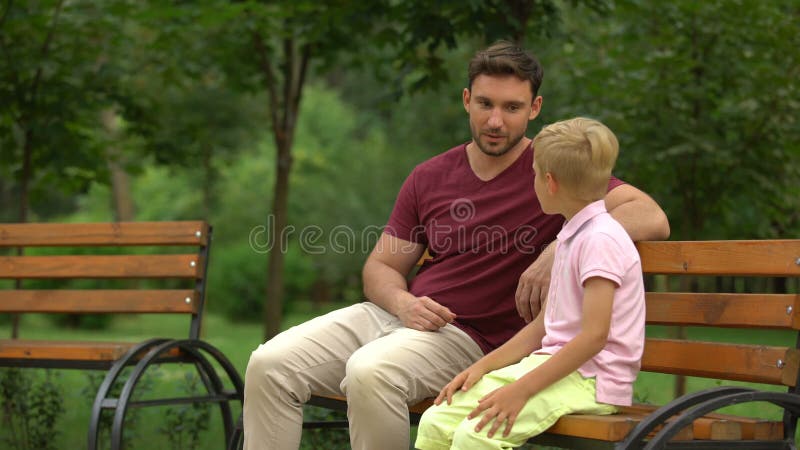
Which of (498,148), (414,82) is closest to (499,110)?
(498,148)

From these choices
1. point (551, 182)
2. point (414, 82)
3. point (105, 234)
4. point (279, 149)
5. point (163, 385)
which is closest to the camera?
point (551, 182)

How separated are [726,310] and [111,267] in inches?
116

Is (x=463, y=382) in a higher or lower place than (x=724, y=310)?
lower

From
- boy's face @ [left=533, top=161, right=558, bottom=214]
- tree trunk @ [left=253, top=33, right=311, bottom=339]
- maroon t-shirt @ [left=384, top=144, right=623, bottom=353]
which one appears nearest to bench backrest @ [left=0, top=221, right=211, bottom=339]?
maroon t-shirt @ [left=384, top=144, right=623, bottom=353]

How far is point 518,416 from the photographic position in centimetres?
291

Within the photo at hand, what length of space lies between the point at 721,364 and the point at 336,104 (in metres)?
36.5

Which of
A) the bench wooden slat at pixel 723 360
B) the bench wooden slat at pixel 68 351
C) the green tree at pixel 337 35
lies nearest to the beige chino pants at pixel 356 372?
the bench wooden slat at pixel 723 360

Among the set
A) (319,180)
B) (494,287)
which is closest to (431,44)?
(494,287)

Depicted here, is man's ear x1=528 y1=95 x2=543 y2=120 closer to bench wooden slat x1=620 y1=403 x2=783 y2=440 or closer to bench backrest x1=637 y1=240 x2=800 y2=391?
bench backrest x1=637 y1=240 x2=800 y2=391

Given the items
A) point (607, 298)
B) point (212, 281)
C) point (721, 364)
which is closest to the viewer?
point (607, 298)

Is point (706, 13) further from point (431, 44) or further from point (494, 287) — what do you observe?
point (494, 287)

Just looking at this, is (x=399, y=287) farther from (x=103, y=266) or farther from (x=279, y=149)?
(x=279, y=149)

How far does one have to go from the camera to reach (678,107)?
6812 mm

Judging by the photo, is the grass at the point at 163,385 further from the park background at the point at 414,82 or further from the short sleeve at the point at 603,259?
the short sleeve at the point at 603,259
